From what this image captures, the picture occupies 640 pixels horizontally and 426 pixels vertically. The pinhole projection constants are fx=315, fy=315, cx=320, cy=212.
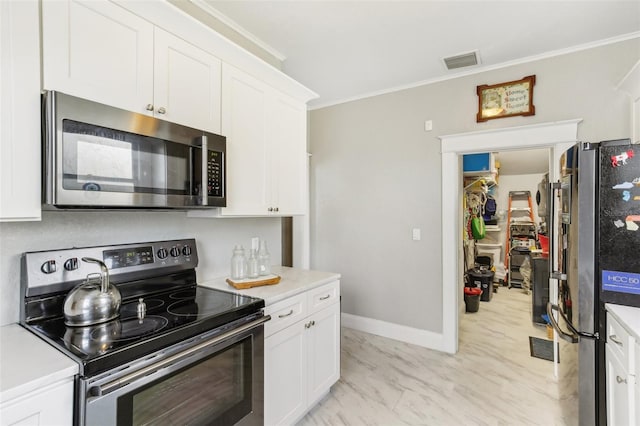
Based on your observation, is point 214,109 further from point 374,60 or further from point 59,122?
point 374,60

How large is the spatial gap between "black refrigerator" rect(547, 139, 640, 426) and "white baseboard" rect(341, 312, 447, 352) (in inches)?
53.9

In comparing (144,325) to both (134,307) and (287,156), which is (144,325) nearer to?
(134,307)

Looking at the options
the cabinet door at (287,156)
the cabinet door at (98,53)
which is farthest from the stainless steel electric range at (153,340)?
the cabinet door at (287,156)

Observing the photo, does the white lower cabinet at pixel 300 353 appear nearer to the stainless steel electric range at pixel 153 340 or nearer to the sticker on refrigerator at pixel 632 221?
the stainless steel electric range at pixel 153 340

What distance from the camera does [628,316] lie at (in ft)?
4.75

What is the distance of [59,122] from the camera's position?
1.15 metres

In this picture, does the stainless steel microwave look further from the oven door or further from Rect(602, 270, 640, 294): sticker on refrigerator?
Rect(602, 270, 640, 294): sticker on refrigerator

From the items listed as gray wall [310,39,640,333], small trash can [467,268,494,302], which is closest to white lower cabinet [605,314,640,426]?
gray wall [310,39,640,333]

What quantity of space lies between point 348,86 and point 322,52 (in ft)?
2.55

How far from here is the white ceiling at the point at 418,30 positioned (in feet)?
6.76

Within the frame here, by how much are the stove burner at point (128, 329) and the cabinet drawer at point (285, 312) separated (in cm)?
57

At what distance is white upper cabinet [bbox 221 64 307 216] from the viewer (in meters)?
1.92

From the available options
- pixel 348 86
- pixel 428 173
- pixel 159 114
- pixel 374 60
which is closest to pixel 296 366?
pixel 159 114

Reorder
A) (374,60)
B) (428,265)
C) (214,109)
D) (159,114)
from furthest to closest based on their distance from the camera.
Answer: (428,265), (374,60), (214,109), (159,114)
